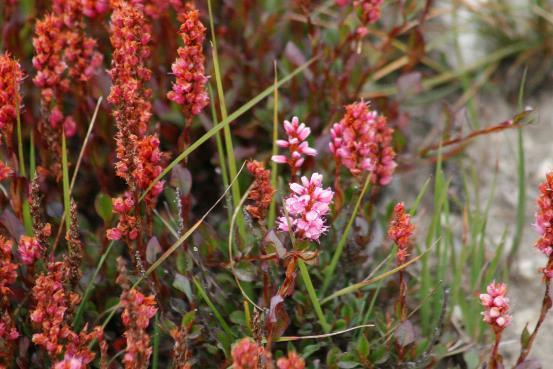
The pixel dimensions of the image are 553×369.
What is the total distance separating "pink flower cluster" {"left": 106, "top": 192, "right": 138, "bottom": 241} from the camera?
1.79 meters

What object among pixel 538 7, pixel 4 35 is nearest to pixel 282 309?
pixel 4 35

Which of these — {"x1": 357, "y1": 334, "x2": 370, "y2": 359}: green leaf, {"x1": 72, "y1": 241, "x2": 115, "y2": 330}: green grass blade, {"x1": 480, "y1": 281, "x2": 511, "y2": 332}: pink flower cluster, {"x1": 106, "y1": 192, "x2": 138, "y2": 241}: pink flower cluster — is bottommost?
{"x1": 357, "y1": 334, "x2": 370, "y2": 359}: green leaf

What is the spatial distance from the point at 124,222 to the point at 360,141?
1.93 feet

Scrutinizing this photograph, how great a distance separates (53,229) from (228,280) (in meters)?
0.49

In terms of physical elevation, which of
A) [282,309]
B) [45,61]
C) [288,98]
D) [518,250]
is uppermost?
[45,61]

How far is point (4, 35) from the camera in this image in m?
2.44

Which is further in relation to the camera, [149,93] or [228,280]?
[228,280]

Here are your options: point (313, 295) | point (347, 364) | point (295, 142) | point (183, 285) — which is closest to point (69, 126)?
point (183, 285)

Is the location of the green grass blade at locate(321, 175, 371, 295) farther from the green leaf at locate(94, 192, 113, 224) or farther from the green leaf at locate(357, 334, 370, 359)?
the green leaf at locate(94, 192, 113, 224)

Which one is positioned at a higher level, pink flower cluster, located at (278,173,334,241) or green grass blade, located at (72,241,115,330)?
pink flower cluster, located at (278,173,334,241)

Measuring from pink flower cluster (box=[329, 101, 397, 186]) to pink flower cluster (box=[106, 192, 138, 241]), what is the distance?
502 millimetres

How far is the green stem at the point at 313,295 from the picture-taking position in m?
1.78

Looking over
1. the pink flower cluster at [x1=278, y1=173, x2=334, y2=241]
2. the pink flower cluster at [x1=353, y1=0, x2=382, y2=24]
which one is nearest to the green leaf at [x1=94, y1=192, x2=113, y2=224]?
the pink flower cluster at [x1=278, y1=173, x2=334, y2=241]

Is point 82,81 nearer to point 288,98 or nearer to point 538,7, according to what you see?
point 288,98
